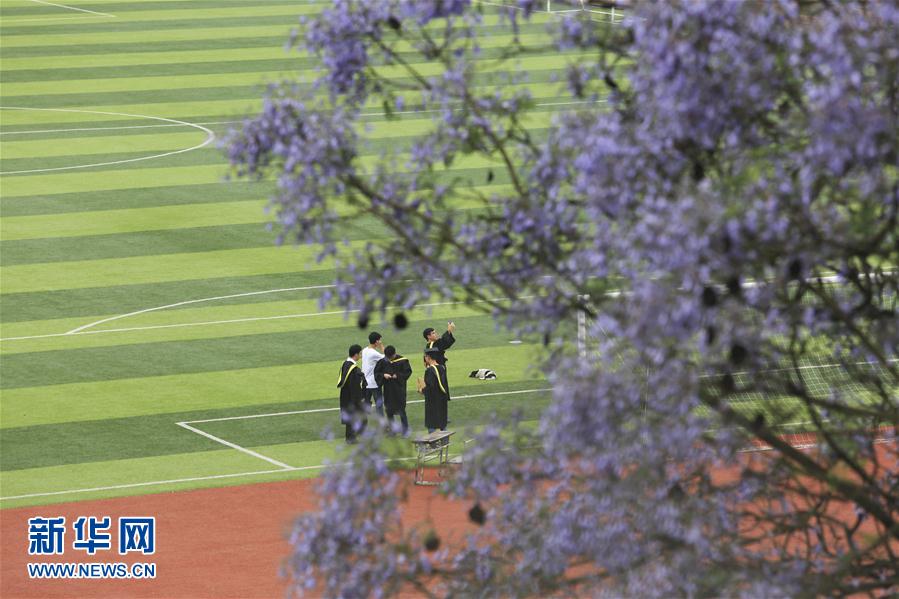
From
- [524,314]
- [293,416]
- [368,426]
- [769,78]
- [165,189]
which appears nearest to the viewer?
[769,78]

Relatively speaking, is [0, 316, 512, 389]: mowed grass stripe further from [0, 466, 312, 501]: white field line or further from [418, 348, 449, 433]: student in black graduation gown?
[0, 466, 312, 501]: white field line

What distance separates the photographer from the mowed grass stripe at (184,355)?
2622 centimetres

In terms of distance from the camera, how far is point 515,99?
9016 mm

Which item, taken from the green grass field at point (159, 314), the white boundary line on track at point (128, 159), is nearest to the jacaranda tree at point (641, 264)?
the green grass field at point (159, 314)

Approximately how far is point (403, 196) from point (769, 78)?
2.25 m

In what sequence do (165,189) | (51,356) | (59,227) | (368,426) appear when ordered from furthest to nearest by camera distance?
Answer: 1. (165,189)
2. (59,227)
3. (51,356)
4. (368,426)

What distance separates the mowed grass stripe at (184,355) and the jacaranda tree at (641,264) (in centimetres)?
1726

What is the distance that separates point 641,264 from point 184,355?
66.1 ft

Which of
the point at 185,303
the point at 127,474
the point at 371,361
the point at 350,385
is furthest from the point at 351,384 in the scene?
the point at 185,303

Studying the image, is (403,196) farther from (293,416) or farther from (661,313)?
(293,416)

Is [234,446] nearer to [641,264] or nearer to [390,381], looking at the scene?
[390,381]

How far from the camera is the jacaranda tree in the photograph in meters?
7.26

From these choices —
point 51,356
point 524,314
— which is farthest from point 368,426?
point 51,356

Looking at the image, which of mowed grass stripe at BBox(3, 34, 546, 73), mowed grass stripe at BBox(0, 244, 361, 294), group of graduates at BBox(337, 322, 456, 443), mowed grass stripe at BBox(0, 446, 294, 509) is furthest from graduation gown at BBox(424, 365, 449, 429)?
mowed grass stripe at BBox(3, 34, 546, 73)
